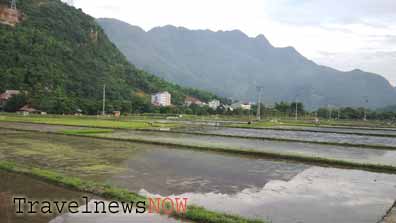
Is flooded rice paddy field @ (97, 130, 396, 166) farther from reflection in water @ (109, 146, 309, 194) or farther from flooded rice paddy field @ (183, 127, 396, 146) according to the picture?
flooded rice paddy field @ (183, 127, 396, 146)

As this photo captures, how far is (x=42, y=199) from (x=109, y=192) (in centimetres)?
159

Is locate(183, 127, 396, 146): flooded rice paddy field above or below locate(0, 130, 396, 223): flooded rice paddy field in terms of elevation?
above

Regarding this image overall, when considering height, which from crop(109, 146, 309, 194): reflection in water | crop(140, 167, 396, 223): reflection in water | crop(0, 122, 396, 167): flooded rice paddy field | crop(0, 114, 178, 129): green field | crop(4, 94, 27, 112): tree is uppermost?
crop(4, 94, 27, 112): tree

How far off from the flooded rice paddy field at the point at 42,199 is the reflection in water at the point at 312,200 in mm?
1824

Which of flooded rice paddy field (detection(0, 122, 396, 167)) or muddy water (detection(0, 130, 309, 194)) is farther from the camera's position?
flooded rice paddy field (detection(0, 122, 396, 167))

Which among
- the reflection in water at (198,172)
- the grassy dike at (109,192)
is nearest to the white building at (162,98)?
the reflection in water at (198,172)

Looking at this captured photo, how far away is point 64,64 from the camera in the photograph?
93.7 meters

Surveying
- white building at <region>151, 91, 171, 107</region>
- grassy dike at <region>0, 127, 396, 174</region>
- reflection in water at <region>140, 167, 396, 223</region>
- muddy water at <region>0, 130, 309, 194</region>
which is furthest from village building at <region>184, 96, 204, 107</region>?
reflection in water at <region>140, 167, 396, 223</region>

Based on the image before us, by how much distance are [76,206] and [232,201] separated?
3873mm

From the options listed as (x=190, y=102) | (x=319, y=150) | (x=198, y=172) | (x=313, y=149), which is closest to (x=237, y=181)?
(x=198, y=172)

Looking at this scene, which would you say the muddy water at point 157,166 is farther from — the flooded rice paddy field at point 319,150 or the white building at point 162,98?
the white building at point 162,98

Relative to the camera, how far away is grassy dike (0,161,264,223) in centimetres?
690

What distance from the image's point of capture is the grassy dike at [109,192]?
22.6ft

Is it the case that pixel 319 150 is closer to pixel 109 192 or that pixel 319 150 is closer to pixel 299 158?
pixel 299 158
